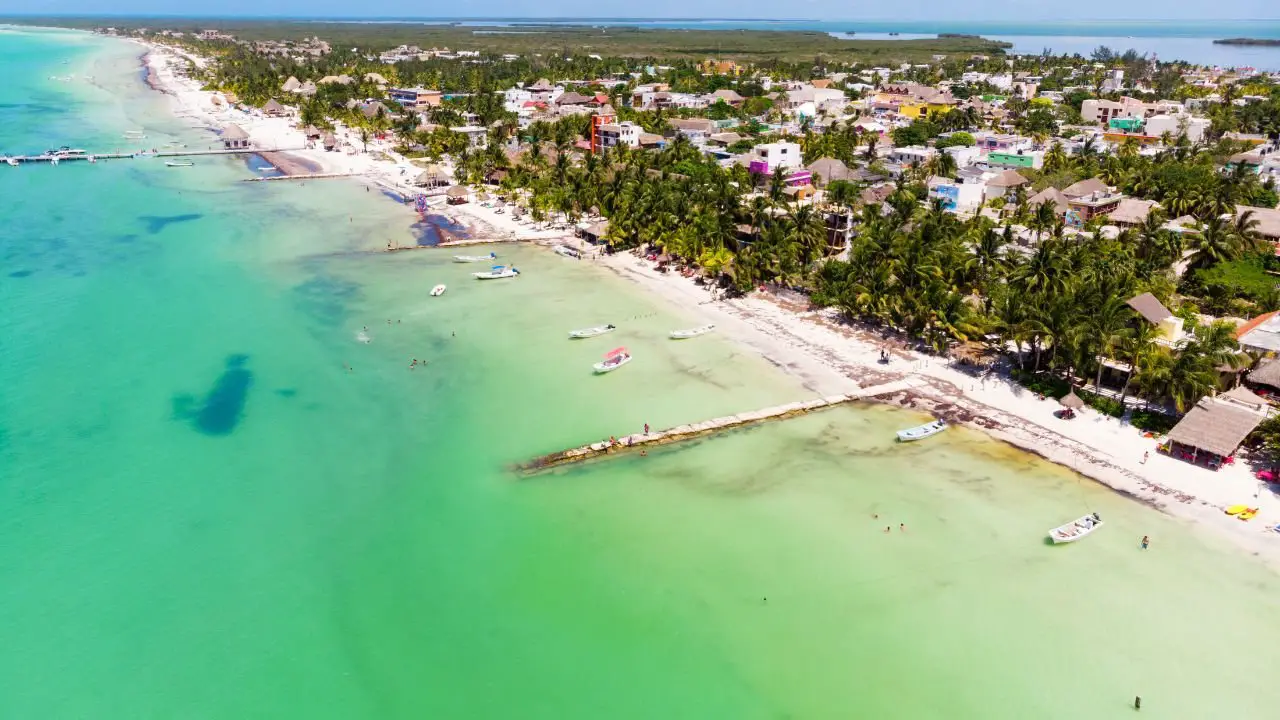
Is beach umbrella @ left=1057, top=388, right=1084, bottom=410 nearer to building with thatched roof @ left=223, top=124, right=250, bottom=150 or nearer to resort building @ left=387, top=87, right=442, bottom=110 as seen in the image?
building with thatched roof @ left=223, top=124, right=250, bottom=150

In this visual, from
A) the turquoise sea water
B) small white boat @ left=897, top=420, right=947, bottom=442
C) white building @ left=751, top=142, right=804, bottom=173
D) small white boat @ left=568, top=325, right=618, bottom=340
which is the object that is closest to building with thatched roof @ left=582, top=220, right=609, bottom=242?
small white boat @ left=568, top=325, right=618, bottom=340

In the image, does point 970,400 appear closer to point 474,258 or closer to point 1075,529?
A: point 1075,529

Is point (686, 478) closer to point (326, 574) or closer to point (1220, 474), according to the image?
point (326, 574)

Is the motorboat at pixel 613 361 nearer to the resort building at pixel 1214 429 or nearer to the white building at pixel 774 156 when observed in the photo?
the resort building at pixel 1214 429

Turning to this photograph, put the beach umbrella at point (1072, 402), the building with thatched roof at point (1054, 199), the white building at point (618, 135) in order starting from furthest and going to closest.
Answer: the white building at point (618, 135) → the building with thatched roof at point (1054, 199) → the beach umbrella at point (1072, 402)

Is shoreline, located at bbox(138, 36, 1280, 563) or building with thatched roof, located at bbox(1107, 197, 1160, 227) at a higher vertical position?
building with thatched roof, located at bbox(1107, 197, 1160, 227)

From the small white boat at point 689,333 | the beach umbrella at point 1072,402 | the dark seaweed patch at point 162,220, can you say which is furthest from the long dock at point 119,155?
the beach umbrella at point 1072,402
